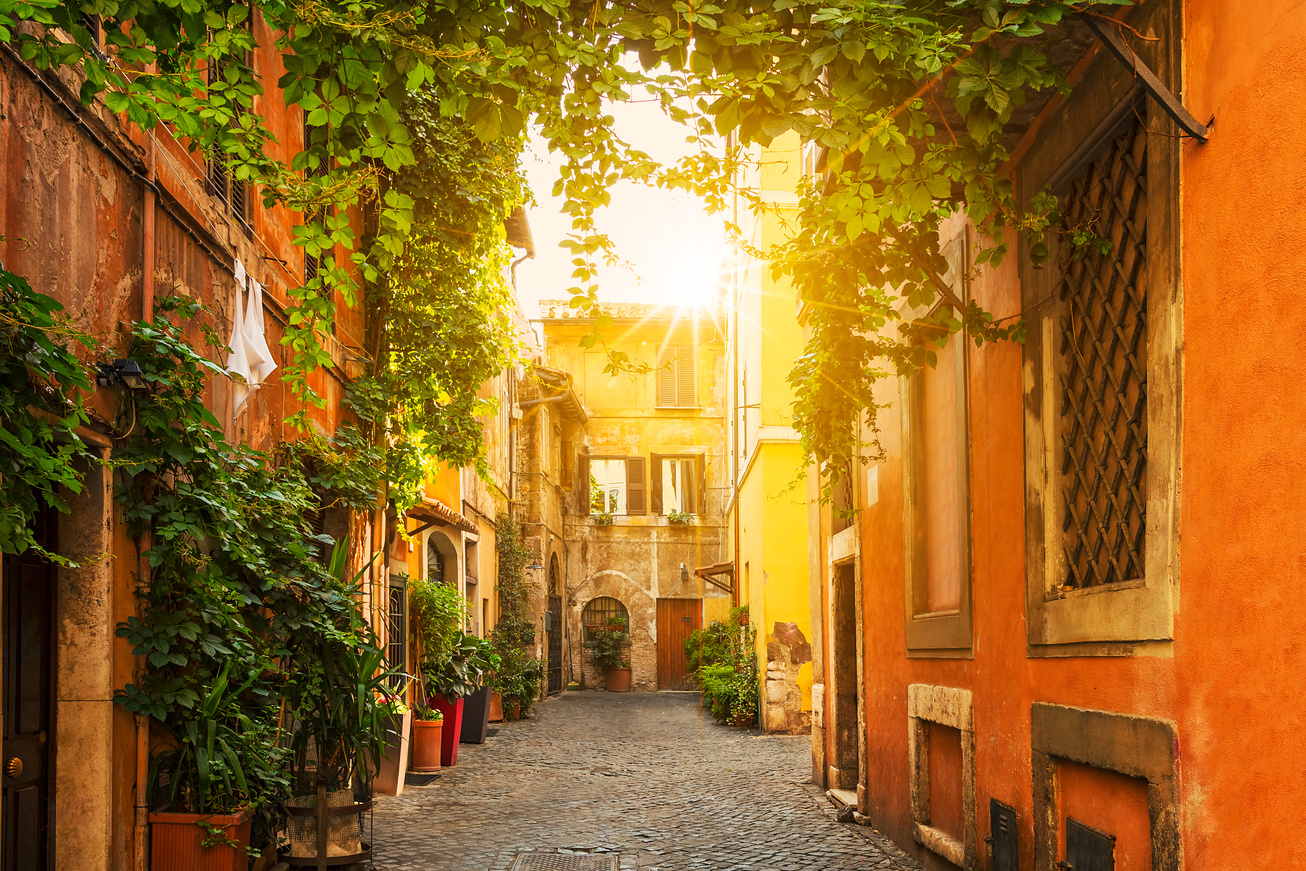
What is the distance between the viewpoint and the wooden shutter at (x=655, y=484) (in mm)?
27562

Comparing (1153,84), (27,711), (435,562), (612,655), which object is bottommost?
(612,655)

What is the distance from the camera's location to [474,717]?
1394 centimetres

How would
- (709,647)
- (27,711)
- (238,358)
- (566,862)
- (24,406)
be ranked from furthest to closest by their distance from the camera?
(709,647) → (566,862) → (238,358) → (27,711) → (24,406)

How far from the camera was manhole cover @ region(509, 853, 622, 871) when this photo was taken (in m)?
6.96

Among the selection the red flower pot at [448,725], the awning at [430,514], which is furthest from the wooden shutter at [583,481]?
the red flower pot at [448,725]

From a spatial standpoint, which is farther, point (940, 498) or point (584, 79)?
point (940, 498)

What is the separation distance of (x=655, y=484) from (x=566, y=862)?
2069cm

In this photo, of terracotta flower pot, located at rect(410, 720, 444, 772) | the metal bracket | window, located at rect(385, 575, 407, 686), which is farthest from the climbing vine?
terracotta flower pot, located at rect(410, 720, 444, 772)

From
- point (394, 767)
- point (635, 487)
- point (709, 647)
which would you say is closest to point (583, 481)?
point (635, 487)

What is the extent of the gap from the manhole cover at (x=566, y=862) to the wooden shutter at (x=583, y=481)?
1998 centimetres

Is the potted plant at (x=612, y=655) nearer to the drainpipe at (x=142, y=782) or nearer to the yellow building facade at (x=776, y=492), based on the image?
the yellow building facade at (x=776, y=492)

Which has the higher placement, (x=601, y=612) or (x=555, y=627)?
(x=601, y=612)

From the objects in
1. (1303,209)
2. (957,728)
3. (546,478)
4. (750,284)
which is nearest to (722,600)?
(546,478)

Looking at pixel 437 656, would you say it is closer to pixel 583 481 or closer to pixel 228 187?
pixel 228 187
